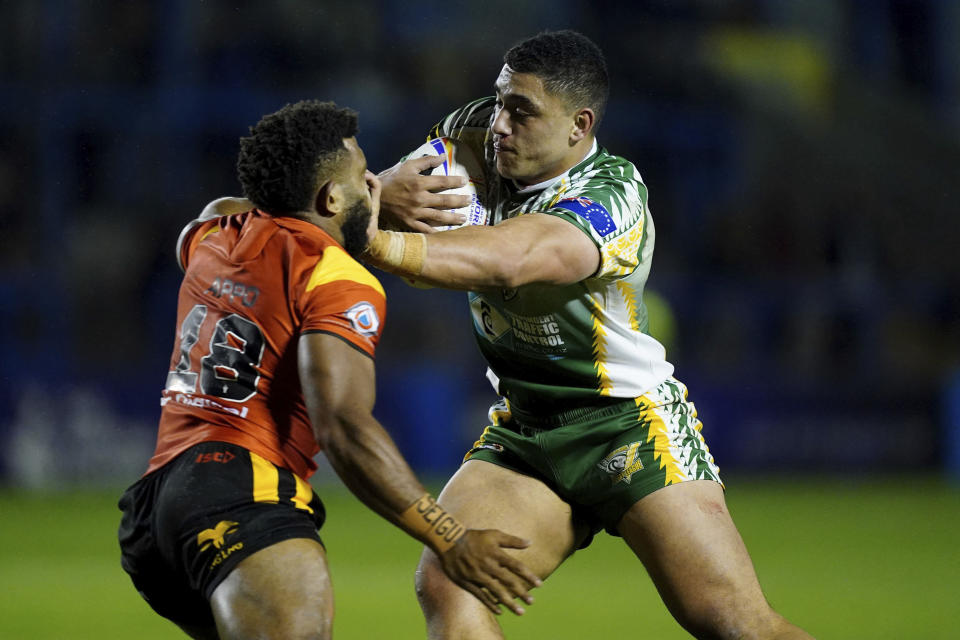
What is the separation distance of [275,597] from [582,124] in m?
2.27

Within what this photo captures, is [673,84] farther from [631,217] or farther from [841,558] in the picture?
[631,217]

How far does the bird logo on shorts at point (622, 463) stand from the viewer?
4.70m

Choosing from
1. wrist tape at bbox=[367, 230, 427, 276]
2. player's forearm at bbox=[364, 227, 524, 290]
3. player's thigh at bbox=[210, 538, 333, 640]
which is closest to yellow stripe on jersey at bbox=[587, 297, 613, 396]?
player's forearm at bbox=[364, 227, 524, 290]

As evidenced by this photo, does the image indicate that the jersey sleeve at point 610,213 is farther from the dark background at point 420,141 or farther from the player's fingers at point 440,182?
the dark background at point 420,141

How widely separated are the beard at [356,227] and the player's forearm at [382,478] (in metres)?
0.72

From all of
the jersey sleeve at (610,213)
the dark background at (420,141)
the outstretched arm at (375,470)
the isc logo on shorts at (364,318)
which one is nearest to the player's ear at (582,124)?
the jersey sleeve at (610,213)

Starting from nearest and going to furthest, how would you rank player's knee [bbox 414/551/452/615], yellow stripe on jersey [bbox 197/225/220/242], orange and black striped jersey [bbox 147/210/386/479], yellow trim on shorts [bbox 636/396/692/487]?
orange and black striped jersey [bbox 147/210/386/479] < yellow stripe on jersey [bbox 197/225/220/242] < player's knee [bbox 414/551/452/615] < yellow trim on shorts [bbox 636/396/692/487]

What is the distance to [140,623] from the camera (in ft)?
24.9

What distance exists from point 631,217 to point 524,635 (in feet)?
11.6

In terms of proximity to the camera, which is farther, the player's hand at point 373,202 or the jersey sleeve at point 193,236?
the jersey sleeve at point 193,236

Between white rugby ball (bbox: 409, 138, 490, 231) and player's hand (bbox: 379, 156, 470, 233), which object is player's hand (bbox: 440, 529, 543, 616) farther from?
white rugby ball (bbox: 409, 138, 490, 231)

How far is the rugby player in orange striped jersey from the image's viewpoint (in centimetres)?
348

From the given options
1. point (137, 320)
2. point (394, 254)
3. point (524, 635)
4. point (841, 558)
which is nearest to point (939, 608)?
point (841, 558)

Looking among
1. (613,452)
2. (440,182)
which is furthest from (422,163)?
(613,452)
